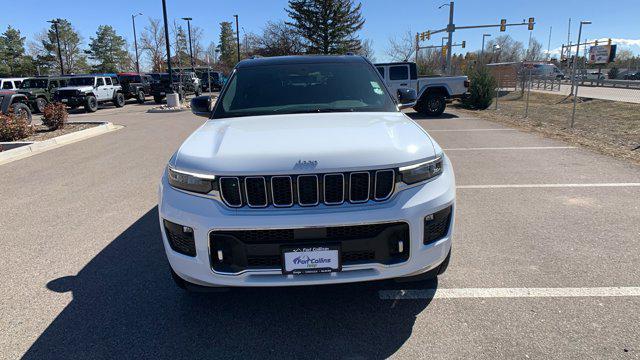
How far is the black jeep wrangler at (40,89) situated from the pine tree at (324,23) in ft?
97.7

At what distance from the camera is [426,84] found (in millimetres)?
16125

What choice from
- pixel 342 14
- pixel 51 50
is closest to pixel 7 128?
pixel 342 14

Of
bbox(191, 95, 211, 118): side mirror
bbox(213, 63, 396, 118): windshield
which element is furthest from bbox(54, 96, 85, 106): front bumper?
bbox(213, 63, 396, 118): windshield

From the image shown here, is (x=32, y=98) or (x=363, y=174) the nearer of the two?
(x=363, y=174)

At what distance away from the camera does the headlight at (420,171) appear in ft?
8.61

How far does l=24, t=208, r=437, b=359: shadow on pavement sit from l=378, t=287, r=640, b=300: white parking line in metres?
0.09

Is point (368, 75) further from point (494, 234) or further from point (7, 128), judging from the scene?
point (7, 128)

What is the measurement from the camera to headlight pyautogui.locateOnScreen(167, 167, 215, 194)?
259 cm

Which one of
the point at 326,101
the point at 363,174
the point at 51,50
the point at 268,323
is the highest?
the point at 51,50

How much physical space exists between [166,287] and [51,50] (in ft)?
260

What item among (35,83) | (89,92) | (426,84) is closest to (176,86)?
(89,92)

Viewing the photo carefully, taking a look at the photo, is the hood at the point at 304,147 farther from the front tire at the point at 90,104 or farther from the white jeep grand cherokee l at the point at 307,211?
the front tire at the point at 90,104

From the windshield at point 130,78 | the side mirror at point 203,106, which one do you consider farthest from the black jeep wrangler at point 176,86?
the side mirror at point 203,106

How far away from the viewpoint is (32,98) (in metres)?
19.5
